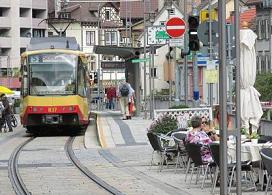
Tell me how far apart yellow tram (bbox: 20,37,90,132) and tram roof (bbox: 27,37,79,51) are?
432 millimetres

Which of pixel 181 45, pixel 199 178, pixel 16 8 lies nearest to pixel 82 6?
pixel 16 8

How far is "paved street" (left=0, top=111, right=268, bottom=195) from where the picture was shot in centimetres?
1583

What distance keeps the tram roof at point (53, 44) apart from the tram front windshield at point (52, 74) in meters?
0.79

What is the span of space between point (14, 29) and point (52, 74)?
8557 cm

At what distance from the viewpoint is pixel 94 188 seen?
52.4 feet

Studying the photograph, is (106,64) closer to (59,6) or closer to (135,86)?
(135,86)

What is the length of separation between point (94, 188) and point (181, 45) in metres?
9.44

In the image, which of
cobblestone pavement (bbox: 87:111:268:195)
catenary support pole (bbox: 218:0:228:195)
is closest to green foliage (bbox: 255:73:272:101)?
cobblestone pavement (bbox: 87:111:268:195)

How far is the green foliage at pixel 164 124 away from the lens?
819 inches

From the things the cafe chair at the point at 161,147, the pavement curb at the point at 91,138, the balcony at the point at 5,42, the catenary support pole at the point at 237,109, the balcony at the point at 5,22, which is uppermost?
the balcony at the point at 5,22

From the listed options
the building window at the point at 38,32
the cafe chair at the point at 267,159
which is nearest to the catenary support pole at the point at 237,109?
the cafe chair at the point at 267,159

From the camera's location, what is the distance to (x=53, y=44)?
3472 cm

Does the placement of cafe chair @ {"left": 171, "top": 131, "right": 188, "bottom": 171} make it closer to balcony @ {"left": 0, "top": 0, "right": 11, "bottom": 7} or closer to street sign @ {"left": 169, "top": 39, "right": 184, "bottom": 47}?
street sign @ {"left": 169, "top": 39, "right": 184, "bottom": 47}

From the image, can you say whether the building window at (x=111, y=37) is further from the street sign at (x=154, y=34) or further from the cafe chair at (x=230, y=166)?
the cafe chair at (x=230, y=166)
